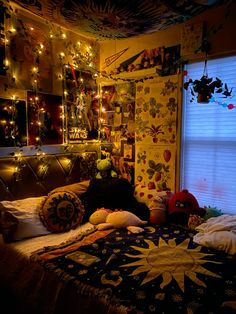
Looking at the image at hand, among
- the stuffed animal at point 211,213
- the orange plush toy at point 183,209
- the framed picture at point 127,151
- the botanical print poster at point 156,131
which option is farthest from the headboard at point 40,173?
the stuffed animal at point 211,213

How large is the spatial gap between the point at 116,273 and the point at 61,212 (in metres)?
0.89

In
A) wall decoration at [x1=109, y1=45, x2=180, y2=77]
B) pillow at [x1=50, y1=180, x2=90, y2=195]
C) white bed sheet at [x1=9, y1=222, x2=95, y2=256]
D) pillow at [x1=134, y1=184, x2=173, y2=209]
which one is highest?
wall decoration at [x1=109, y1=45, x2=180, y2=77]

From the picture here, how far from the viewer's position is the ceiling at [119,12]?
138cm

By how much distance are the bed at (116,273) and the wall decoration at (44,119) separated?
48cm

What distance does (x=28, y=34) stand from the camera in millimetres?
2439

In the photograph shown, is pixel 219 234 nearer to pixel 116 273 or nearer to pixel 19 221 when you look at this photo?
pixel 116 273

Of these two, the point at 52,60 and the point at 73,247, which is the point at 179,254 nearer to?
the point at 73,247

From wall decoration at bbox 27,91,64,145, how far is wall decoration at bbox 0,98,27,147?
8 centimetres

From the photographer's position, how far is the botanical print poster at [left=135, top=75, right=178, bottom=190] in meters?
2.76

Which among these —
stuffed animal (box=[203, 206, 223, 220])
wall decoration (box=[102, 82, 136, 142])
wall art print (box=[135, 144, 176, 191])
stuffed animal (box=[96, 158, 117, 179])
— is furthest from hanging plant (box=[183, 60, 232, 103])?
stuffed animal (box=[96, 158, 117, 179])

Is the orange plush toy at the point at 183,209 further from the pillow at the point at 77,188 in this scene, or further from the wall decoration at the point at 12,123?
the wall decoration at the point at 12,123

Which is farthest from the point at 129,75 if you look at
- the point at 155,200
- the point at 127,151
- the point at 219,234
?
the point at 219,234

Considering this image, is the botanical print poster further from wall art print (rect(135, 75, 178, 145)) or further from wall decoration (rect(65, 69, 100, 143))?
wall decoration (rect(65, 69, 100, 143))

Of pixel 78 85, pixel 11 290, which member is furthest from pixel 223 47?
pixel 11 290
